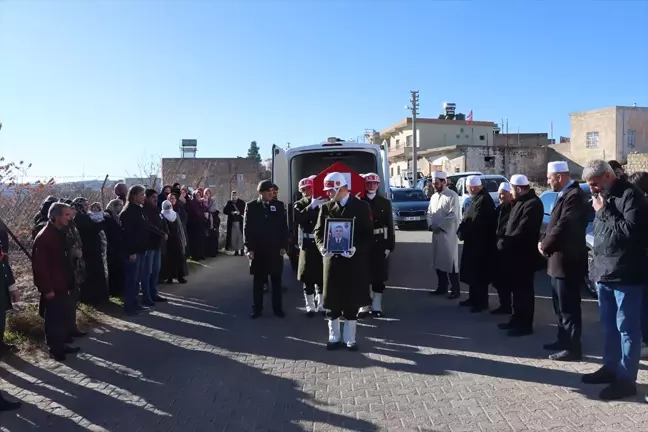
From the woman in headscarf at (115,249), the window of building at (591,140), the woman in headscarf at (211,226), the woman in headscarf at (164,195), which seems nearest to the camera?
Result: the woman in headscarf at (115,249)

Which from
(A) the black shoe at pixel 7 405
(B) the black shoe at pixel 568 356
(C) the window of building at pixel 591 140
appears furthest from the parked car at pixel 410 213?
(C) the window of building at pixel 591 140

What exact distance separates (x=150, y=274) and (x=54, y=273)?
2695 mm

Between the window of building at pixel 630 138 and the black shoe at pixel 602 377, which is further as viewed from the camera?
the window of building at pixel 630 138

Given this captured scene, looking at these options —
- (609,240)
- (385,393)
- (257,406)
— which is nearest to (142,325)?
(257,406)

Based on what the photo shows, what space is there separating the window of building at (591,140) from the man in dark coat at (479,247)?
141ft

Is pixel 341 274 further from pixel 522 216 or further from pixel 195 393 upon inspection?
pixel 522 216

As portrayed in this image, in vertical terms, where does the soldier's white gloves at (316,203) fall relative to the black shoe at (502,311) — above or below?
above

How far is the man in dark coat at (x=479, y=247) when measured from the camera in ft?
26.3

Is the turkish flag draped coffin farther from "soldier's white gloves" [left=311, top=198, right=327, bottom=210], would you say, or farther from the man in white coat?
the man in white coat

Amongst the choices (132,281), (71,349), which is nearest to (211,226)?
(132,281)

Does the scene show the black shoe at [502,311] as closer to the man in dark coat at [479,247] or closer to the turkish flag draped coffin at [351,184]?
the man in dark coat at [479,247]

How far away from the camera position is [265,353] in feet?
20.8

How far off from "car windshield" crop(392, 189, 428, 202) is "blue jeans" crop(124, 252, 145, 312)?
1591 cm

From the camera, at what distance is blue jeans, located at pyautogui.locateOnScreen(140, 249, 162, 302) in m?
8.61
